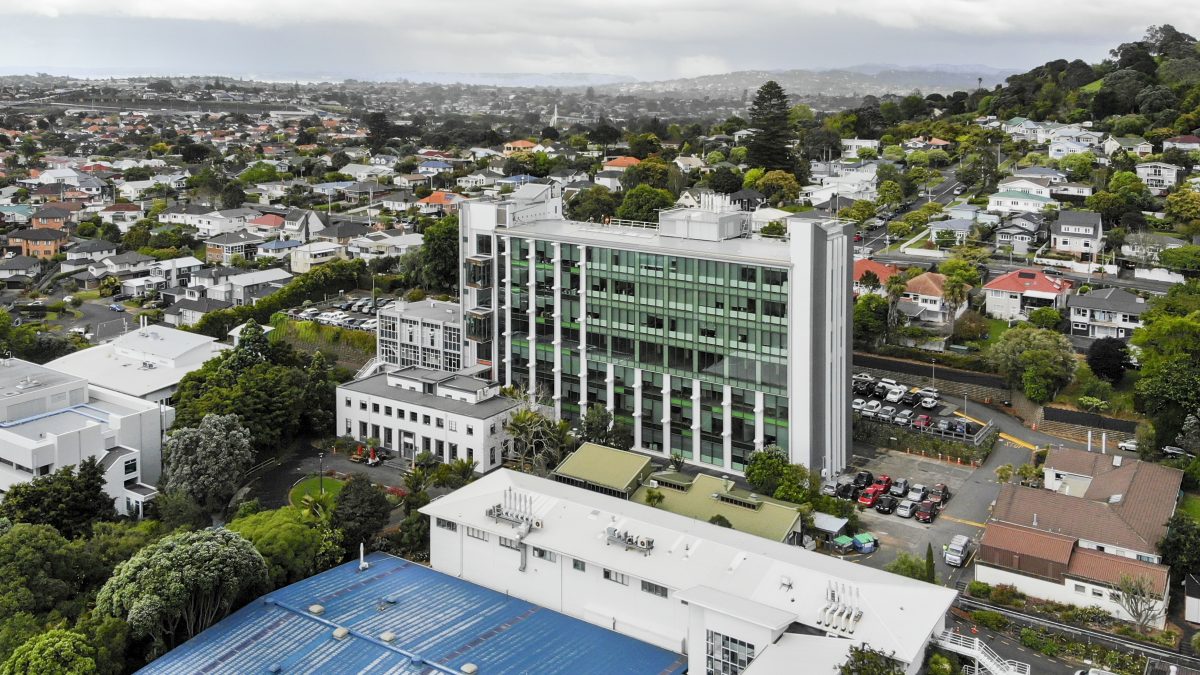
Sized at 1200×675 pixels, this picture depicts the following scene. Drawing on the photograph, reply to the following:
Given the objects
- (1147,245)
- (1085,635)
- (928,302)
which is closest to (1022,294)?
(928,302)

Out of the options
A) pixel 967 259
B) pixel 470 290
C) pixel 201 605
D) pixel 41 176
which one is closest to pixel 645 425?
pixel 470 290

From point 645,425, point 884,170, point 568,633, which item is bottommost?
point 568,633

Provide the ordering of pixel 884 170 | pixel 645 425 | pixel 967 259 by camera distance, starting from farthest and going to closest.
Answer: pixel 884 170 → pixel 967 259 → pixel 645 425

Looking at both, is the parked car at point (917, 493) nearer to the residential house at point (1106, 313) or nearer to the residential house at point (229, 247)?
the residential house at point (1106, 313)

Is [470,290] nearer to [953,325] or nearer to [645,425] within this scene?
[645,425]

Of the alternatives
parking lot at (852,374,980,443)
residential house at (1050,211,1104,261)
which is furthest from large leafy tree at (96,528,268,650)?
residential house at (1050,211,1104,261)

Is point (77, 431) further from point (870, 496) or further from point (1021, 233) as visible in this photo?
point (1021, 233)
